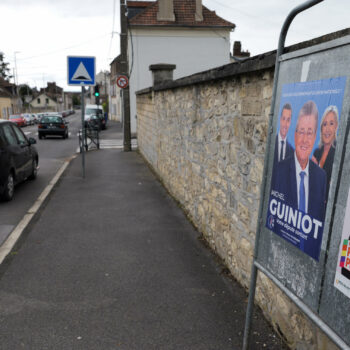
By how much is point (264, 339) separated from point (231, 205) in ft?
5.31

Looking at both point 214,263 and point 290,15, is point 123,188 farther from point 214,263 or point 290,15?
point 290,15

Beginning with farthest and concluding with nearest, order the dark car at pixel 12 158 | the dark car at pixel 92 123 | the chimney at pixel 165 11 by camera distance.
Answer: the chimney at pixel 165 11 < the dark car at pixel 92 123 < the dark car at pixel 12 158

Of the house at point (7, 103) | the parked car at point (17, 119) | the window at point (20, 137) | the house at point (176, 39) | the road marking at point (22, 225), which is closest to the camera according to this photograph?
the road marking at point (22, 225)

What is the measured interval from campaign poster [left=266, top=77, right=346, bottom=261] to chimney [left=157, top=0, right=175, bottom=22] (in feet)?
99.9

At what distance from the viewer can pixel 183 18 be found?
31531 millimetres

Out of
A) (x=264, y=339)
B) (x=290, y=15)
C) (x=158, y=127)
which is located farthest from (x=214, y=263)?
(x=158, y=127)

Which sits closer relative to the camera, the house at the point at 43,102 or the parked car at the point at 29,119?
the parked car at the point at 29,119

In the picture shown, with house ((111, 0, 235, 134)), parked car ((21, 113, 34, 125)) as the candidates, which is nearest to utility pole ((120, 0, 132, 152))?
house ((111, 0, 235, 134))

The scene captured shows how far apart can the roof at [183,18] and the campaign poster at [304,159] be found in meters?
29.7

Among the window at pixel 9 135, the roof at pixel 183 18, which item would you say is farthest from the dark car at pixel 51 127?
the window at pixel 9 135

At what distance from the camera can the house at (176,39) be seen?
99.8ft

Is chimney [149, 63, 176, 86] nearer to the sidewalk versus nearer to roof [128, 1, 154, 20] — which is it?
the sidewalk

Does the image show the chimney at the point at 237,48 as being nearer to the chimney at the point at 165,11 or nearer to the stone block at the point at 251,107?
the chimney at the point at 165,11

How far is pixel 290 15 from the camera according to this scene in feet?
8.18
